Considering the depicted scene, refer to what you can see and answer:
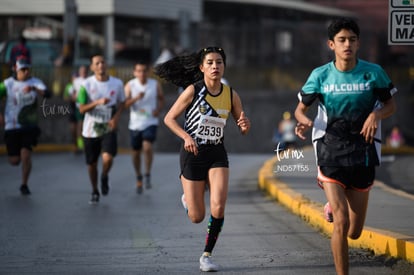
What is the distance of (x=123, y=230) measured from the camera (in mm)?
10625

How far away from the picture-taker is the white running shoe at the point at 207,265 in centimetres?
800

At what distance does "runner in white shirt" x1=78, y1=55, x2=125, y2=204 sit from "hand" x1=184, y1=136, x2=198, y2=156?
524cm

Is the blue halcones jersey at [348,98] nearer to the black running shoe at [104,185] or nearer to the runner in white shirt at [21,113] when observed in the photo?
the black running shoe at [104,185]

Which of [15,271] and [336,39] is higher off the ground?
[336,39]

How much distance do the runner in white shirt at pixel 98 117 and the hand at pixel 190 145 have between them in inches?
206

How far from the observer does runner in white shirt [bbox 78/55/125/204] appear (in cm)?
1338

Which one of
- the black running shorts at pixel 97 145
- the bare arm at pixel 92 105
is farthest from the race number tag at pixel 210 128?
the black running shorts at pixel 97 145

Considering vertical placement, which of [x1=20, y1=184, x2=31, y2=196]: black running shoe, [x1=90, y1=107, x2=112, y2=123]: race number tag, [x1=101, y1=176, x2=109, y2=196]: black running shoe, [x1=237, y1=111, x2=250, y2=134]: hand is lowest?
[x1=20, y1=184, x2=31, y2=196]: black running shoe

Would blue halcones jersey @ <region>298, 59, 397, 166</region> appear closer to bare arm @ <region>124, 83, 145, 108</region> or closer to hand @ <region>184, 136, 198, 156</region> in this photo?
hand @ <region>184, 136, 198, 156</region>

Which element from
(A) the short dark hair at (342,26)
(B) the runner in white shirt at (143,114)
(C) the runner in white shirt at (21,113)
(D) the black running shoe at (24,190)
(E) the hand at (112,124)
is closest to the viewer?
(A) the short dark hair at (342,26)

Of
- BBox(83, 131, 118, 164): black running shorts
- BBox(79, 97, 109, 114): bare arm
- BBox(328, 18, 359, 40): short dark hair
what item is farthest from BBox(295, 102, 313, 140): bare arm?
BBox(83, 131, 118, 164): black running shorts

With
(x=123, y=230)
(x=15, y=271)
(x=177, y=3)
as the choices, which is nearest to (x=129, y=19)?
(x=177, y=3)

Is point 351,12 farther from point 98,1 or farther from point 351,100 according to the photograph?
point 351,100

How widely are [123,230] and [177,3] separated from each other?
28955 millimetres
